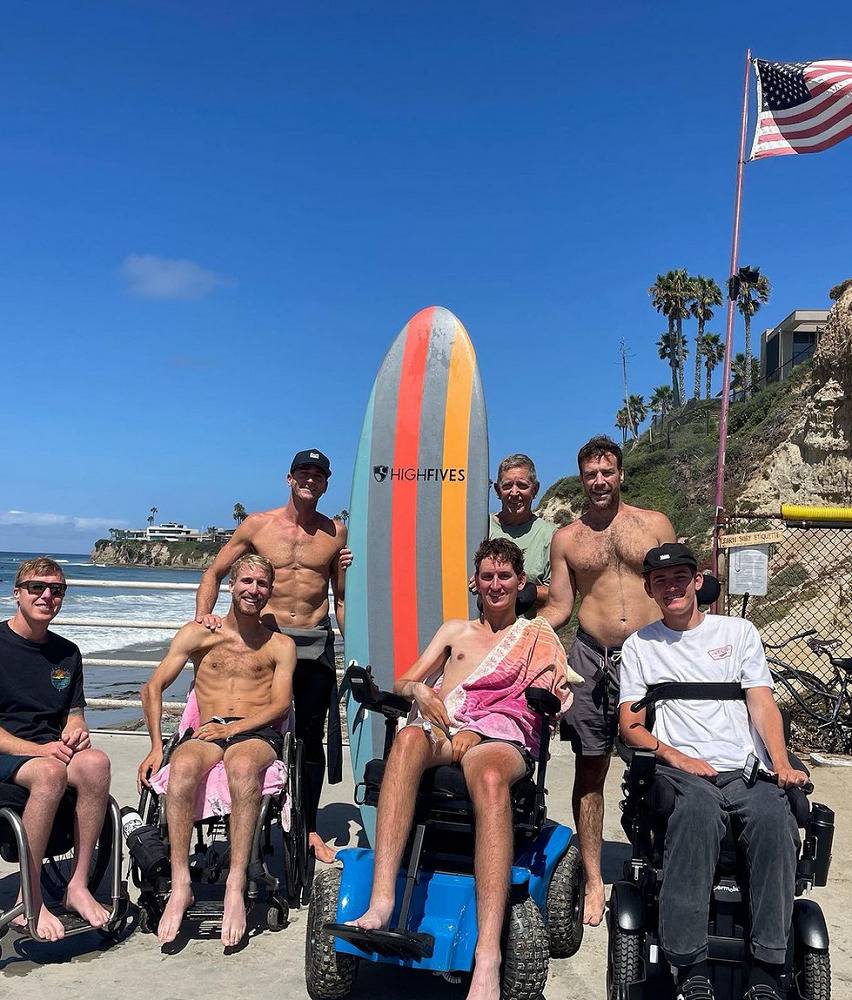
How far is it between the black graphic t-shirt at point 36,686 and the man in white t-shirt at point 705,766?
1943mm

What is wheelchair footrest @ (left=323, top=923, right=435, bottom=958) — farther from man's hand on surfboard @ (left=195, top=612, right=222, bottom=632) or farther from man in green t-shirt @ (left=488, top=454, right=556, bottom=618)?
man in green t-shirt @ (left=488, top=454, right=556, bottom=618)

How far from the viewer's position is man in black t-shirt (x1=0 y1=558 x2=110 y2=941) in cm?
268

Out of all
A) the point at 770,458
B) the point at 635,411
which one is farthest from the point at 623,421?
the point at 770,458

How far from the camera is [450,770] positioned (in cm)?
260

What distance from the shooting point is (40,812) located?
267 centimetres

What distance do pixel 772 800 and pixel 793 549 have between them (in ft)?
37.4

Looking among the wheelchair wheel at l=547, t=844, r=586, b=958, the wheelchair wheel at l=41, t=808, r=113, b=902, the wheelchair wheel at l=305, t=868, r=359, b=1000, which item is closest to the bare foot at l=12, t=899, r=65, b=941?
the wheelchair wheel at l=41, t=808, r=113, b=902

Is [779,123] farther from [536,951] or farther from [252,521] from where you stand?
[536,951]

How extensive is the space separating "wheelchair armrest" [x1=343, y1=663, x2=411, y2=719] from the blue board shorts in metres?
1.09

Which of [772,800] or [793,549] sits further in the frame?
[793,549]

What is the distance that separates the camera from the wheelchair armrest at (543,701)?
2.60 metres

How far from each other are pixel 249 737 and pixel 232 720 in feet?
0.50

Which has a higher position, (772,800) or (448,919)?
(772,800)

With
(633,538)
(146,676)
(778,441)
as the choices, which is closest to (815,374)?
(778,441)
